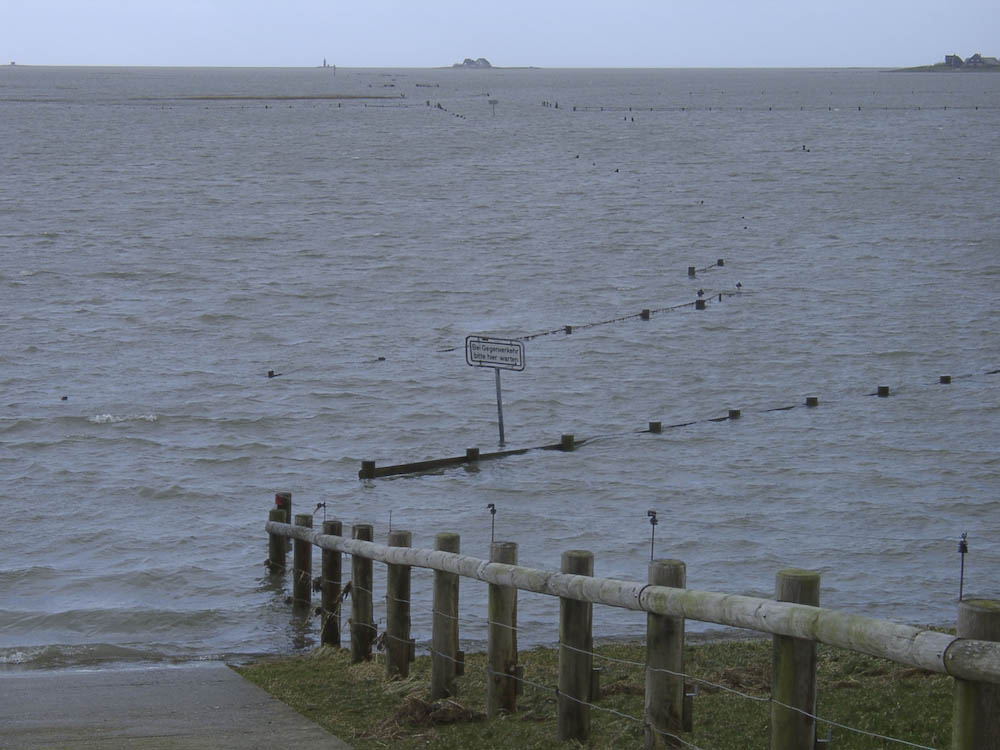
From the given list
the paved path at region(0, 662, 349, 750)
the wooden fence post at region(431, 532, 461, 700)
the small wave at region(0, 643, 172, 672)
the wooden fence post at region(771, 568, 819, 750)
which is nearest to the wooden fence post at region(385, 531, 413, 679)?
the wooden fence post at region(431, 532, 461, 700)

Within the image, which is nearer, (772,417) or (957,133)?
(772,417)

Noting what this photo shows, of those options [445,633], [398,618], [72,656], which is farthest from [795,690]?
[72,656]

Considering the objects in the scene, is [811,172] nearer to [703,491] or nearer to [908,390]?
[908,390]

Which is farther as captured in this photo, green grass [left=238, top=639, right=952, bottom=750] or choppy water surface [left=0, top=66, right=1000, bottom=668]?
choppy water surface [left=0, top=66, right=1000, bottom=668]

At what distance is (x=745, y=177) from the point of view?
294 feet

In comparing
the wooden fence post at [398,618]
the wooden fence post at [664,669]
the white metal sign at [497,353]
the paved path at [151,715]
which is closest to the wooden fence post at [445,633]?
the wooden fence post at [398,618]

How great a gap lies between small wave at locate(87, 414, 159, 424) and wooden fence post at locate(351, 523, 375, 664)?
61.1 feet

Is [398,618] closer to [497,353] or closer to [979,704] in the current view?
[979,704]

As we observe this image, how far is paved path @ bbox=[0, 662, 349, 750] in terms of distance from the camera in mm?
8023

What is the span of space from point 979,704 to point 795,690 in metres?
1.11

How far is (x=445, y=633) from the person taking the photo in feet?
29.5

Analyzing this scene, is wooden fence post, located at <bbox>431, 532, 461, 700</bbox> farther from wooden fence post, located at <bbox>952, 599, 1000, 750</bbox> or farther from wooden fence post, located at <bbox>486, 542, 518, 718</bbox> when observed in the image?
wooden fence post, located at <bbox>952, 599, 1000, 750</bbox>

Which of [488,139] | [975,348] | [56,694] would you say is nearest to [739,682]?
[56,694]

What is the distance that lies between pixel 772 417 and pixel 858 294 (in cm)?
1877
